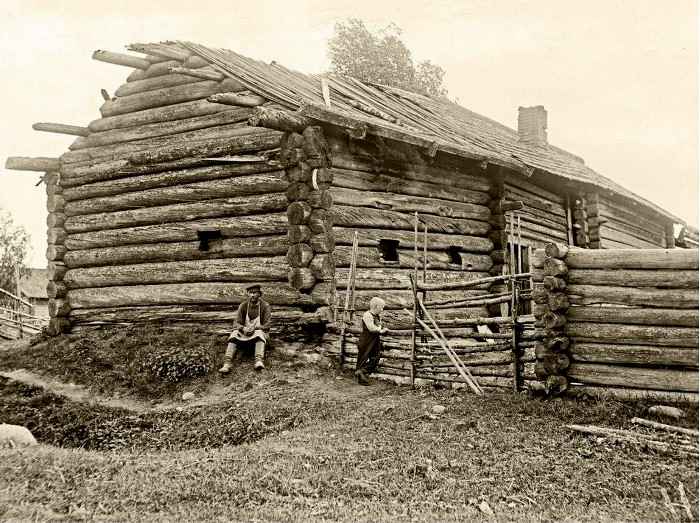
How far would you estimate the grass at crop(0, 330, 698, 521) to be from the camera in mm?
4059

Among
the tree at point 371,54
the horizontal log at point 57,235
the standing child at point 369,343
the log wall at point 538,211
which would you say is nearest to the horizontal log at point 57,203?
the horizontal log at point 57,235

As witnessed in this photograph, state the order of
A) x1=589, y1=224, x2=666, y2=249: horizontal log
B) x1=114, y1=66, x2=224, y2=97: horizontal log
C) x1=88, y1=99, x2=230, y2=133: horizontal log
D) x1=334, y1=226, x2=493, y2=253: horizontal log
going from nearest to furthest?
x1=334, y1=226, x2=493, y2=253: horizontal log → x1=88, y1=99, x2=230, y2=133: horizontal log → x1=114, y1=66, x2=224, y2=97: horizontal log → x1=589, y1=224, x2=666, y2=249: horizontal log

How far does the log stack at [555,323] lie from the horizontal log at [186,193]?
15.0 ft

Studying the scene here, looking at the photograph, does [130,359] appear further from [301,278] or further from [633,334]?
[633,334]

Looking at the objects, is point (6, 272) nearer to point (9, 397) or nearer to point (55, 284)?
point (55, 284)

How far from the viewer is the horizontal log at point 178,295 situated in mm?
9602

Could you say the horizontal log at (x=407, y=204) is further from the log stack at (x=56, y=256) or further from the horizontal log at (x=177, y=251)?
the log stack at (x=56, y=256)

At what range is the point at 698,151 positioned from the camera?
4062mm

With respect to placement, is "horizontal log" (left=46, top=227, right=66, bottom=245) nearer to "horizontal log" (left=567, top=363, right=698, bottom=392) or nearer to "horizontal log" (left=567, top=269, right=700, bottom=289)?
"horizontal log" (left=567, top=269, right=700, bottom=289)

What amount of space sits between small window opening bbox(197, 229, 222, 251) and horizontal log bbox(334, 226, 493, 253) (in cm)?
201

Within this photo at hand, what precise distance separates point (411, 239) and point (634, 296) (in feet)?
16.6

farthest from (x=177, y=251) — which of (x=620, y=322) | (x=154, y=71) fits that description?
(x=620, y=322)

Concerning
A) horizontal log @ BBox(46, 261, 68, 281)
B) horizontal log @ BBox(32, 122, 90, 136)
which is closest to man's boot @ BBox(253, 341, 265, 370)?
horizontal log @ BBox(46, 261, 68, 281)

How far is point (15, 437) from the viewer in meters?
6.03
